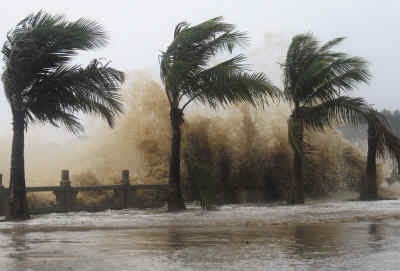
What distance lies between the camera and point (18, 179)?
16922 mm

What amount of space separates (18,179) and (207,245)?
869 centimetres

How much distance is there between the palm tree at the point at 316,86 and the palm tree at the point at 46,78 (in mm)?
6041

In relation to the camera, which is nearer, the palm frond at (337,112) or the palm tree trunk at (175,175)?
the palm tree trunk at (175,175)

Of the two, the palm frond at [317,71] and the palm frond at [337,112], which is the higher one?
the palm frond at [317,71]

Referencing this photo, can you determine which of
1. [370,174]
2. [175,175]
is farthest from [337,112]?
[175,175]

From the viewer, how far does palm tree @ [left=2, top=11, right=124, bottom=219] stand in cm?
1678

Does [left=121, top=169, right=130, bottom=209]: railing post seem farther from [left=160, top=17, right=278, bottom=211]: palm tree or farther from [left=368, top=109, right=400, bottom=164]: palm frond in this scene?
[left=368, top=109, right=400, bottom=164]: palm frond

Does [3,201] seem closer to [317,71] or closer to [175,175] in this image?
[175,175]

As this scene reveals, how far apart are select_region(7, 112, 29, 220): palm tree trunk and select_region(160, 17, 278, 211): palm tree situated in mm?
3699

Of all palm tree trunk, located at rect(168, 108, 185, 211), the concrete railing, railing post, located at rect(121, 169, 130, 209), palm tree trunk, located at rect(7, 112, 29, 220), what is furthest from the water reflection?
railing post, located at rect(121, 169, 130, 209)

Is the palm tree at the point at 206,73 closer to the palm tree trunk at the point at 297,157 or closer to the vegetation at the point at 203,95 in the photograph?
the vegetation at the point at 203,95

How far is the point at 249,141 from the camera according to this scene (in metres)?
25.0

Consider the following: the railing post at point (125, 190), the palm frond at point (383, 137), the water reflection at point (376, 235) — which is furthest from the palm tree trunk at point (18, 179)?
the palm frond at point (383, 137)

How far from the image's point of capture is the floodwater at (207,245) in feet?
24.2
